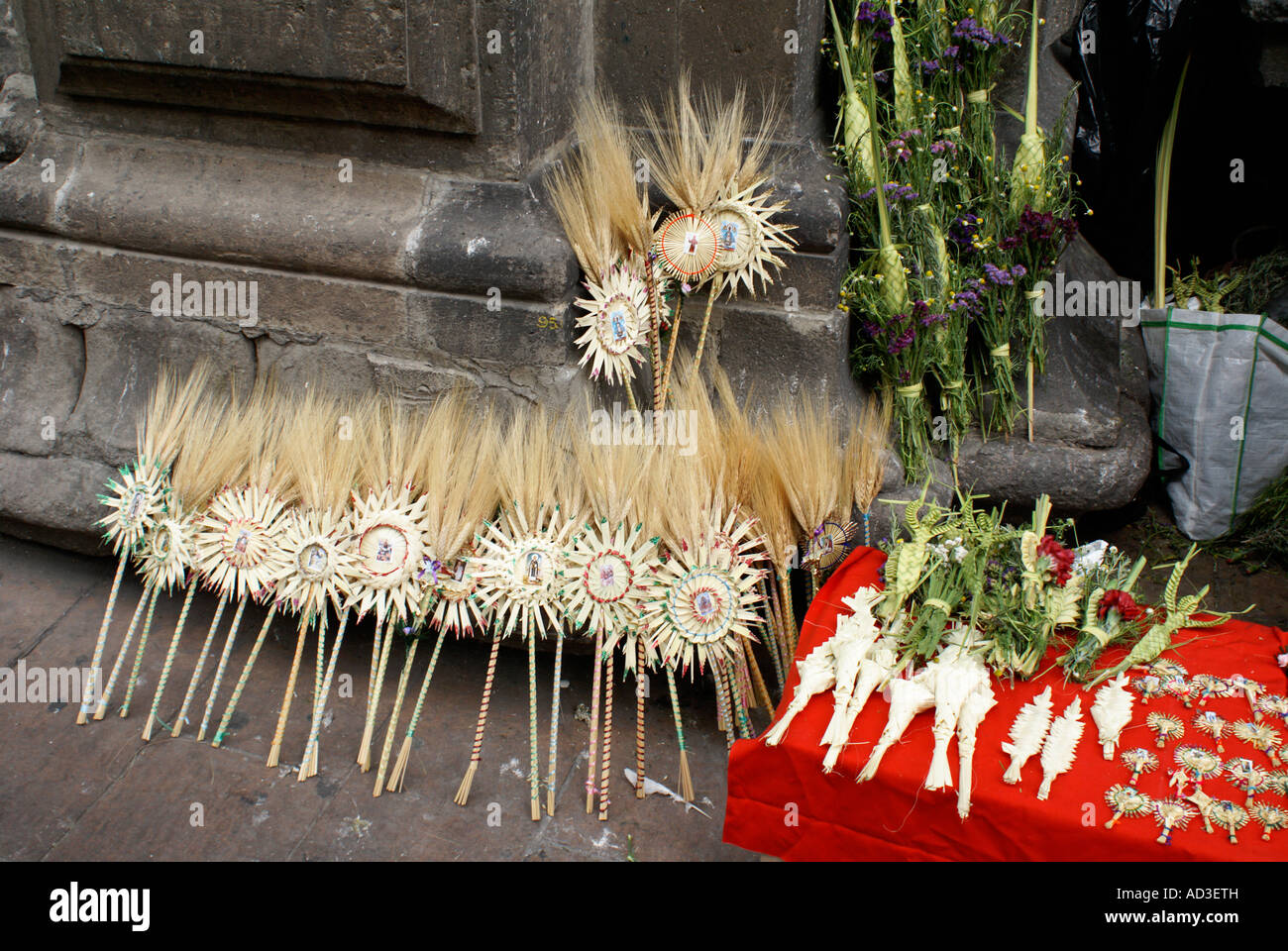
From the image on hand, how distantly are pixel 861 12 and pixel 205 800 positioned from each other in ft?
8.91

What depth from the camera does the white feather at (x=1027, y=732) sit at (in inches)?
82.7

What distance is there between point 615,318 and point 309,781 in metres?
1.43

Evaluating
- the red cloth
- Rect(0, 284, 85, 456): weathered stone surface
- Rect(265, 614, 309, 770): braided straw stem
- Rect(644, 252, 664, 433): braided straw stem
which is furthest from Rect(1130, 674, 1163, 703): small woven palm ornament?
Rect(0, 284, 85, 456): weathered stone surface

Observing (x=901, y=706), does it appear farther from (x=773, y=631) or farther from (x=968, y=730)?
(x=773, y=631)

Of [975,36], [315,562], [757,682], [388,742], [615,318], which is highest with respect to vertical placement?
[975,36]

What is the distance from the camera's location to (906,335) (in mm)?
3041

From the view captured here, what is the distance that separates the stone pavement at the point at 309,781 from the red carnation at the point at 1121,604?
1002 millimetres

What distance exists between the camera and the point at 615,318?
2895 millimetres

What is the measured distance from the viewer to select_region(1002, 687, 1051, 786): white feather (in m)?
2.10

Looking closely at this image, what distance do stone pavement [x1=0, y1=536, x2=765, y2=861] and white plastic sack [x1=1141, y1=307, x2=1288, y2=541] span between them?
1.80 meters

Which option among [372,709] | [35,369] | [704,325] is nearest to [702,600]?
[704,325]

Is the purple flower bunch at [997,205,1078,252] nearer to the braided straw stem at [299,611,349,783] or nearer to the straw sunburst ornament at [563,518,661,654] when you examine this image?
the straw sunburst ornament at [563,518,661,654]

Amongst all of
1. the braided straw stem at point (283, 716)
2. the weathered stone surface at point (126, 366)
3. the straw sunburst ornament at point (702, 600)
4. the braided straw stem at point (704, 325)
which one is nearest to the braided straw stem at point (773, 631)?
the straw sunburst ornament at point (702, 600)

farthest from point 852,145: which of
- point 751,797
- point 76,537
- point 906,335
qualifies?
point 76,537
